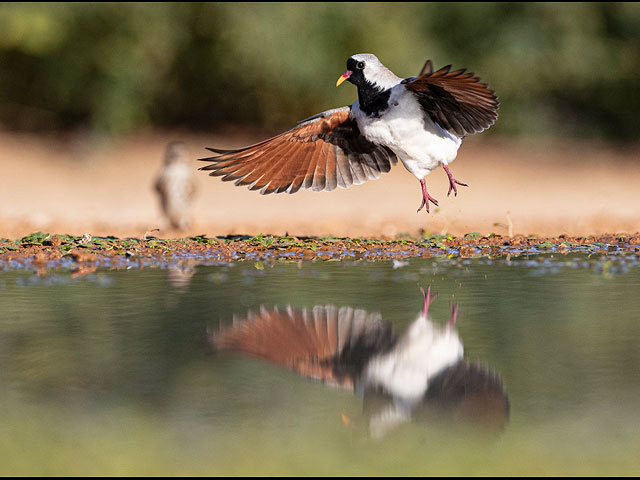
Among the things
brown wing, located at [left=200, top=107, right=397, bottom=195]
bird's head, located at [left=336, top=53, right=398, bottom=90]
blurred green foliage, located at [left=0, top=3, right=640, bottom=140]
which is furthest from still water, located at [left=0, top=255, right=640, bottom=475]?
blurred green foliage, located at [left=0, top=3, right=640, bottom=140]

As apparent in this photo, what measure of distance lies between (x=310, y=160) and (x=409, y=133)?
4.40ft

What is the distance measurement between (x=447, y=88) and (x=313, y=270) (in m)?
1.56

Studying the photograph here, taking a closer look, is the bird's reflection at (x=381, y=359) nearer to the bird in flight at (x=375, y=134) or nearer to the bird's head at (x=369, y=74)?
the bird in flight at (x=375, y=134)

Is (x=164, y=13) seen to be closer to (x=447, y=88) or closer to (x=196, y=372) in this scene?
(x=447, y=88)

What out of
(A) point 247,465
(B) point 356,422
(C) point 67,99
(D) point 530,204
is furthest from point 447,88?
(C) point 67,99

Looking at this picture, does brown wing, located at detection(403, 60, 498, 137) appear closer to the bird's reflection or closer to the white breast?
the bird's reflection

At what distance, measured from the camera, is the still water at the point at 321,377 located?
2.94 metres

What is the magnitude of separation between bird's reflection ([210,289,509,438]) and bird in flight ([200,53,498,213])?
171 centimetres

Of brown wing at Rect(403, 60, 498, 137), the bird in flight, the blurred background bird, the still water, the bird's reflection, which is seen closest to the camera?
the still water

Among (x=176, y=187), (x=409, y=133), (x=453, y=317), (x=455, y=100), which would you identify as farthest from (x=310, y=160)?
(x=453, y=317)

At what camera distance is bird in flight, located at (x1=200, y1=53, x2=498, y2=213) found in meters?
6.25

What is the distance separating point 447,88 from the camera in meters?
6.07

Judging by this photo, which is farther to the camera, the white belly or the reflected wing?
the white belly

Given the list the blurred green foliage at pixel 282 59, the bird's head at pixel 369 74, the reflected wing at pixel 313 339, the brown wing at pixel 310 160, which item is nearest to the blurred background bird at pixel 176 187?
the brown wing at pixel 310 160
